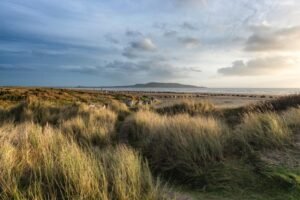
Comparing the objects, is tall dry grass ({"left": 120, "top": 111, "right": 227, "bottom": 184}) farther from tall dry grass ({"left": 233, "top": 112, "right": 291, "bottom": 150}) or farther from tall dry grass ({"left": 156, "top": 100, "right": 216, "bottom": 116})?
tall dry grass ({"left": 156, "top": 100, "right": 216, "bottom": 116})

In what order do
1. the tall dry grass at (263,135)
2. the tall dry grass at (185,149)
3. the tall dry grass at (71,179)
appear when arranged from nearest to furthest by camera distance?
1. the tall dry grass at (71,179)
2. the tall dry grass at (185,149)
3. the tall dry grass at (263,135)

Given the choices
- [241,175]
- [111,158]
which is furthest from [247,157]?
[111,158]

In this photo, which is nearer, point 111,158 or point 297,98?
point 111,158

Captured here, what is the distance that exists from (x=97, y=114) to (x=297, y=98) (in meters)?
8.78

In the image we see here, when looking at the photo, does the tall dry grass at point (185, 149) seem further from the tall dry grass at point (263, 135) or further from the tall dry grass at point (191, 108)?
the tall dry grass at point (191, 108)

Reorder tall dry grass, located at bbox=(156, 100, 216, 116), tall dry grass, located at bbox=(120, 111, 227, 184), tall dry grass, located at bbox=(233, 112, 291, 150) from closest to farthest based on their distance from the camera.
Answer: tall dry grass, located at bbox=(120, 111, 227, 184) → tall dry grass, located at bbox=(233, 112, 291, 150) → tall dry grass, located at bbox=(156, 100, 216, 116)

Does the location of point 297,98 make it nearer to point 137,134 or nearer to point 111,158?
point 137,134

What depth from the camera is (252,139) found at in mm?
8047

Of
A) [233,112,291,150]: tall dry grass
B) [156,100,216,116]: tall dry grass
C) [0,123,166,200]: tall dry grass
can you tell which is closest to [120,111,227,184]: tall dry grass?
[233,112,291,150]: tall dry grass

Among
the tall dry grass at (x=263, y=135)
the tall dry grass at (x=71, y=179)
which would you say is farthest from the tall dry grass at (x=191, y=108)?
the tall dry grass at (x=71, y=179)

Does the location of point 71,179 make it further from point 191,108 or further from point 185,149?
point 191,108

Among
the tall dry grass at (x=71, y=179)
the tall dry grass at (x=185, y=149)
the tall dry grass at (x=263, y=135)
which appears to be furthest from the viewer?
the tall dry grass at (x=263, y=135)

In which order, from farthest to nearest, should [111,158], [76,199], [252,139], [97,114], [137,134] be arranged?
[97,114] → [137,134] → [252,139] → [111,158] → [76,199]

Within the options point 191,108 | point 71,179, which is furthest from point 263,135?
point 191,108
